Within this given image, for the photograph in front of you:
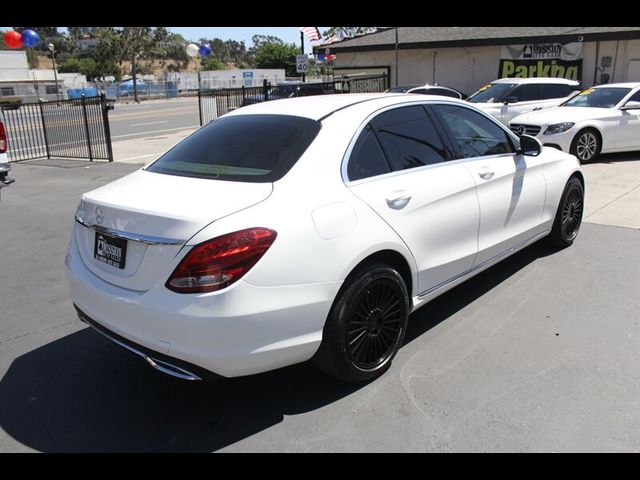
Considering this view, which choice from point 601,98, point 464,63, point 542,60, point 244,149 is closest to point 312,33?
point 464,63

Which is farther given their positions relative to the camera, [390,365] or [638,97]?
[638,97]

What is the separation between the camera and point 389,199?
11.2ft

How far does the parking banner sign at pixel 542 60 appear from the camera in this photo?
1948 cm

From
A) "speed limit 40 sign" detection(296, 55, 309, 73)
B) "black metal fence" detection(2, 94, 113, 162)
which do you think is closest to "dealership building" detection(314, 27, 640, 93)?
"speed limit 40 sign" detection(296, 55, 309, 73)

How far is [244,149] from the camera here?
3490mm

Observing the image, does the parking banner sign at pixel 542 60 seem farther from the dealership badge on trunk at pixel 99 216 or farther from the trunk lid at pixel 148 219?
the dealership badge on trunk at pixel 99 216

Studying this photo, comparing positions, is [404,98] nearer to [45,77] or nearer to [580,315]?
[580,315]

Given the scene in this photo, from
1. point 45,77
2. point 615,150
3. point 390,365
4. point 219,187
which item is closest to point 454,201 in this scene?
point 390,365

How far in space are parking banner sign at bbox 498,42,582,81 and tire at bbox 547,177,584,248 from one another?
15997 millimetres

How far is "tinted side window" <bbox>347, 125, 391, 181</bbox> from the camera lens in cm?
338

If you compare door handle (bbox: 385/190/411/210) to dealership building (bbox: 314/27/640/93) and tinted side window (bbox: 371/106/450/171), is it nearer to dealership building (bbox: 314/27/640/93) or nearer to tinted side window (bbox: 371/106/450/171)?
tinted side window (bbox: 371/106/450/171)

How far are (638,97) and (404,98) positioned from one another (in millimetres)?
9515

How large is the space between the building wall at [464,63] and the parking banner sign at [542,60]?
0.27m
